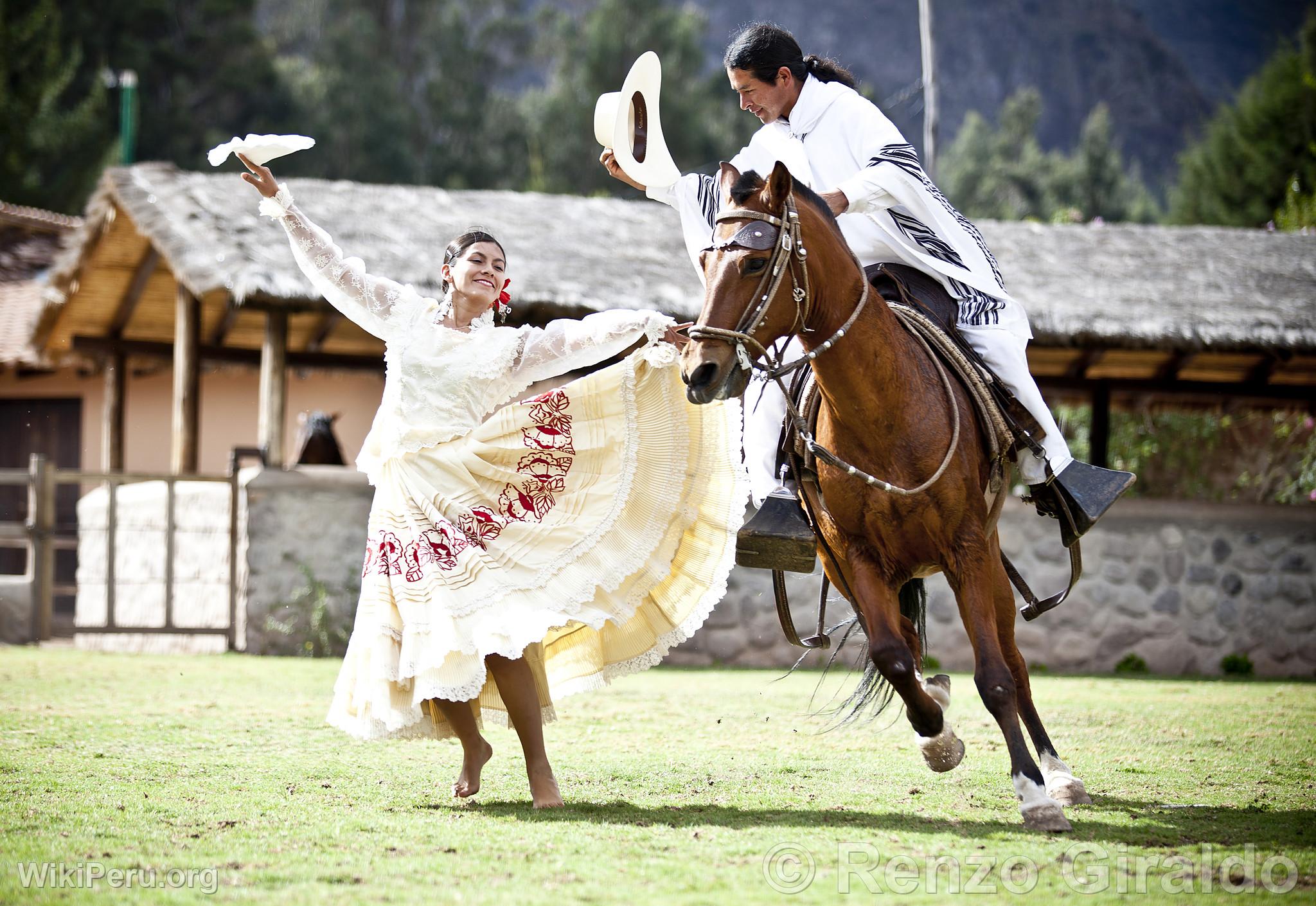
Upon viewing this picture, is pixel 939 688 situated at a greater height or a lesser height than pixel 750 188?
lesser

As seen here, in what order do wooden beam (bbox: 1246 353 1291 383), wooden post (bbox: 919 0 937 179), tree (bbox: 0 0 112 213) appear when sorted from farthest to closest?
tree (bbox: 0 0 112 213)
wooden post (bbox: 919 0 937 179)
wooden beam (bbox: 1246 353 1291 383)

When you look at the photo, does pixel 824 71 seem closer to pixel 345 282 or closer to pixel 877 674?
pixel 345 282

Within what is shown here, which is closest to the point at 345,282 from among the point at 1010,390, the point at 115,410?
the point at 1010,390

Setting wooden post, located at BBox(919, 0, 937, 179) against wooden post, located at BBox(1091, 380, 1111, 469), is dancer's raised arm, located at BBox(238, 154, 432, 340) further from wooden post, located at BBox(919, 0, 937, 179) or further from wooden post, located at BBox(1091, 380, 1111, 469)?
wooden post, located at BBox(919, 0, 937, 179)

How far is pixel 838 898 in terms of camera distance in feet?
11.1

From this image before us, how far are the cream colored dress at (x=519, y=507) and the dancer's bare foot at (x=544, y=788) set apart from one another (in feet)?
1.41

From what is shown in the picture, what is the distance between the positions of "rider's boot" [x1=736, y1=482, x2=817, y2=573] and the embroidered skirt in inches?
4.8

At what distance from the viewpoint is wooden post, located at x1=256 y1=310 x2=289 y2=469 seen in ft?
39.8

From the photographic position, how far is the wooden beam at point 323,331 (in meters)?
13.1

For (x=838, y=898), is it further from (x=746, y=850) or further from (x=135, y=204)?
(x=135, y=204)

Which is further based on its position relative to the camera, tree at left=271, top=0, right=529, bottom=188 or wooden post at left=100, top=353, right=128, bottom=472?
tree at left=271, top=0, right=529, bottom=188

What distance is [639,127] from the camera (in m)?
5.61

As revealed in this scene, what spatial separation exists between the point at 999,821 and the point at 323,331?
11.8 meters

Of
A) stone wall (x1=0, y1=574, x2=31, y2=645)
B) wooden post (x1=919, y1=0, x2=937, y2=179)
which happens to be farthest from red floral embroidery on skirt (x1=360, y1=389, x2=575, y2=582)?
wooden post (x1=919, y1=0, x2=937, y2=179)
